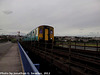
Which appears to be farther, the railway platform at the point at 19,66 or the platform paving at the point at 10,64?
the platform paving at the point at 10,64

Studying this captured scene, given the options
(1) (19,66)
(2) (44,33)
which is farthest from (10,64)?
(2) (44,33)

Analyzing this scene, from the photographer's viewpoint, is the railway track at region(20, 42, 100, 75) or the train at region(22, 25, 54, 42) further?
the train at region(22, 25, 54, 42)

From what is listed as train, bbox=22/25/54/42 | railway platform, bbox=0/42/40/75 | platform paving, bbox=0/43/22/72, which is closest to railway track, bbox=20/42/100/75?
railway platform, bbox=0/42/40/75

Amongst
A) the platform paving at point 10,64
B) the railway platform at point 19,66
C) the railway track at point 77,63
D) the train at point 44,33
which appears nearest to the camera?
the railway platform at point 19,66

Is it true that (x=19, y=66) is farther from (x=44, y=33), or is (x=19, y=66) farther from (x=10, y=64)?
(x=44, y=33)

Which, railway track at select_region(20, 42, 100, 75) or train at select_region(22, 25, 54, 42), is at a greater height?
train at select_region(22, 25, 54, 42)

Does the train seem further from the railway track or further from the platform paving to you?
the railway track

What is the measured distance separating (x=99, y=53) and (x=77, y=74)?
18.2 feet

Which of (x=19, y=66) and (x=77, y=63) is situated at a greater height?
(x=77, y=63)

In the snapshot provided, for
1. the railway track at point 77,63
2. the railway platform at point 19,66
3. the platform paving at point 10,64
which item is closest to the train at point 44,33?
the platform paving at point 10,64

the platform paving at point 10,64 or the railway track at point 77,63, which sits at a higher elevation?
the railway track at point 77,63

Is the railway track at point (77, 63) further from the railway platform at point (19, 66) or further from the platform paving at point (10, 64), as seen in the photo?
the platform paving at point (10, 64)

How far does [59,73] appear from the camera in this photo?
7.66 metres

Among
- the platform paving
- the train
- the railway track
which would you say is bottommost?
the platform paving
